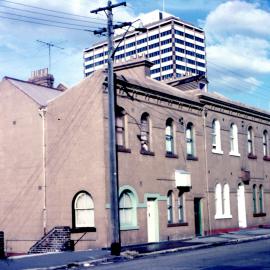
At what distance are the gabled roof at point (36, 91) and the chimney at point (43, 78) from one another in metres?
2.14

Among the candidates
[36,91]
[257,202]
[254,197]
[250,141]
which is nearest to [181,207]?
[254,197]

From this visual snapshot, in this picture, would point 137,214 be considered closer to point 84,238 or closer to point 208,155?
point 84,238

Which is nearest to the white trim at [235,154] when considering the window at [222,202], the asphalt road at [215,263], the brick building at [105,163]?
the brick building at [105,163]

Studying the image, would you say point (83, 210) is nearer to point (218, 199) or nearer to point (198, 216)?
point (198, 216)

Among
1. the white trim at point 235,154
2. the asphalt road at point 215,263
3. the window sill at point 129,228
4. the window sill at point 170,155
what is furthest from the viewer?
the white trim at point 235,154

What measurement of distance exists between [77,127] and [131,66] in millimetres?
7823

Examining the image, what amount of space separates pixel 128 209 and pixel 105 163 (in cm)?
282

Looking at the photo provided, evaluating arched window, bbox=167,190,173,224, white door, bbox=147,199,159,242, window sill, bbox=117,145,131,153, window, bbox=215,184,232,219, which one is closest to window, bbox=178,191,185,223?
arched window, bbox=167,190,173,224

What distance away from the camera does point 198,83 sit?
33.0m

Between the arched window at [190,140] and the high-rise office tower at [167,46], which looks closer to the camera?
the arched window at [190,140]

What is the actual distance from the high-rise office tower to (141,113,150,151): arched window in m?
121

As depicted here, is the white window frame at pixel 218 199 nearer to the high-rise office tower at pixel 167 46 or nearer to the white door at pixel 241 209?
the white door at pixel 241 209

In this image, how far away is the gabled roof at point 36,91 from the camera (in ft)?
89.3

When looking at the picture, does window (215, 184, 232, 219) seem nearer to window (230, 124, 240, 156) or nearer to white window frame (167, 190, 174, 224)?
window (230, 124, 240, 156)
